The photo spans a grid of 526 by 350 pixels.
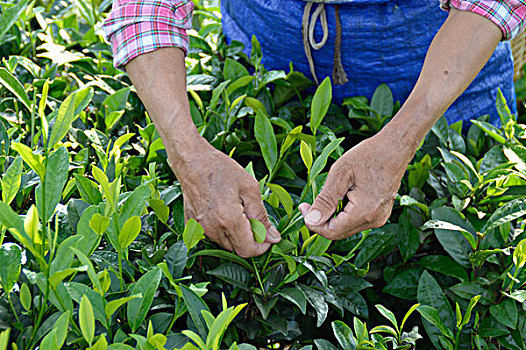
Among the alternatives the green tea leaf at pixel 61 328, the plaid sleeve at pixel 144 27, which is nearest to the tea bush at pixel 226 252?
the green tea leaf at pixel 61 328

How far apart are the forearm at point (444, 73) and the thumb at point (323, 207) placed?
15cm

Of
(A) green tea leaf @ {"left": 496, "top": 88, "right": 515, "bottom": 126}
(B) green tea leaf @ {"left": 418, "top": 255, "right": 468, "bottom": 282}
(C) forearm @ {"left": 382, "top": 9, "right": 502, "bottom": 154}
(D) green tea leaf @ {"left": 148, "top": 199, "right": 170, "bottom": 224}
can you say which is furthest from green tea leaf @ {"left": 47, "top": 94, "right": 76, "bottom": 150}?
(A) green tea leaf @ {"left": 496, "top": 88, "right": 515, "bottom": 126}

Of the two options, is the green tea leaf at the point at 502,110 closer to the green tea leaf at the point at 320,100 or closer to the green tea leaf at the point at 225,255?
the green tea leaf at the point at 320,100

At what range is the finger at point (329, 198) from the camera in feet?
3.37

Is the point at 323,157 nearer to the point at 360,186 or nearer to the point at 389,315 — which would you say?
the point at 360,186

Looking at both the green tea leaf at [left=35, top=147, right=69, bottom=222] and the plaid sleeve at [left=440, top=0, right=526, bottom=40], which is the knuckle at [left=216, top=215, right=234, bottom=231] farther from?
the plaid sleeve at [left=440, top=0, right=526, bottom=40]

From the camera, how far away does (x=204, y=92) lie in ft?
5.00

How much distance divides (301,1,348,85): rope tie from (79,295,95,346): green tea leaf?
3.23ft

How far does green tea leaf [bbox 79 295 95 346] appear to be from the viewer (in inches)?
29.4

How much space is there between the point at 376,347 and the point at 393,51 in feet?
2.83

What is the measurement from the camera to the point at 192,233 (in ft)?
3.13

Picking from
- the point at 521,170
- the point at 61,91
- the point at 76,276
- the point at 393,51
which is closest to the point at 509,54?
the point at 393,51

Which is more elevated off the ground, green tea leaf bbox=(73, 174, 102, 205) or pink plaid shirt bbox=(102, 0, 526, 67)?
pink plaid shirt bbox=(102, 0, 526, 67)

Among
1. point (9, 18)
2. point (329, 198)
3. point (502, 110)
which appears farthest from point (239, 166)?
point (502, 110)
